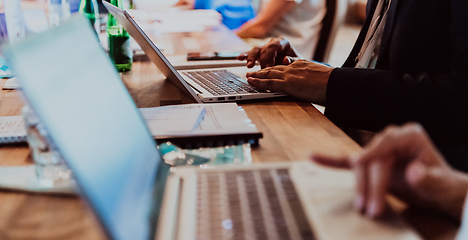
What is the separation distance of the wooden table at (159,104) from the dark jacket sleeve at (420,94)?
97 millimetres

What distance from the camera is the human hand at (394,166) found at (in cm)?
37

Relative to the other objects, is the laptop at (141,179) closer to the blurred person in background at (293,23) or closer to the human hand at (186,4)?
the blurred person in background at (293,23)

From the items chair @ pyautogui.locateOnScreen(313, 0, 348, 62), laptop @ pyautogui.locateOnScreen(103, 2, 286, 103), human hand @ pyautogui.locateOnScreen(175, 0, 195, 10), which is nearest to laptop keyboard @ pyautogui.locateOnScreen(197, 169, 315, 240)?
laptop @ pyautogui.locateOnScreen(103, 2, 286, 103)

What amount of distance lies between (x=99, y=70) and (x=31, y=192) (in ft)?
0.77

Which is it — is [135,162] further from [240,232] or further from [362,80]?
[362,80]

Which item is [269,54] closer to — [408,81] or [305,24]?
[408,81]

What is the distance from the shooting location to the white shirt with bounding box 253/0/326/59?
2.25m

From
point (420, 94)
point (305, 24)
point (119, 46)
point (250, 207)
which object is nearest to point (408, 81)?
point (420, 94)

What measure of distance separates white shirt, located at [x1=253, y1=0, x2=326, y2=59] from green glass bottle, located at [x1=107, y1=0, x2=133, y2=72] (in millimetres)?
1261

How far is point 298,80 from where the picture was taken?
95 cm

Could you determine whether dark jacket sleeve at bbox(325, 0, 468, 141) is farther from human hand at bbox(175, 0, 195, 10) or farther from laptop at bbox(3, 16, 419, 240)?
human hand at bbox(175, 0, 195, 10)

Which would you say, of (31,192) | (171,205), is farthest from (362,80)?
(31,192)

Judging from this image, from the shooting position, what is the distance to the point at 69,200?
0.52 metres

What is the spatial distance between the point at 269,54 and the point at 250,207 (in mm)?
870
